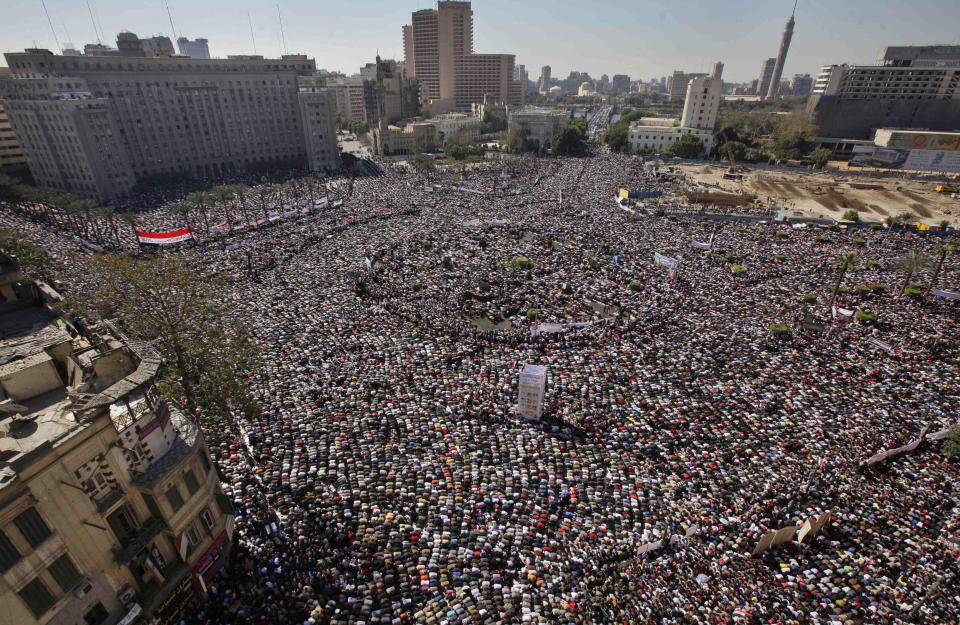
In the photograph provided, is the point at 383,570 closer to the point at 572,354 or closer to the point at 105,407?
the point at 105,407

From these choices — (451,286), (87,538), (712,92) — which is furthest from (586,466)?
(712,92)

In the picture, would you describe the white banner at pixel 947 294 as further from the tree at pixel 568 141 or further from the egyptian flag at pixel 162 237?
the tree at pixel 568 141

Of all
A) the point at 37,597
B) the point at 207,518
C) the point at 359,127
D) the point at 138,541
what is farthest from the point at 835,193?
the point at 359,127

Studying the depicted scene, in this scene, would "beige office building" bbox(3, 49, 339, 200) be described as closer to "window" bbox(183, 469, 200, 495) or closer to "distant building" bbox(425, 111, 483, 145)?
"distant building" bbox(425, 111, 483, 145)

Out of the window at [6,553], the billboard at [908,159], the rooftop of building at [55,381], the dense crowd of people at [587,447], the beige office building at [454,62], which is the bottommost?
the dense crowd of people at [587,447]

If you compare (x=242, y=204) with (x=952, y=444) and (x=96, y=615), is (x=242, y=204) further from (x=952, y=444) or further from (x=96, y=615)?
(x=952, y=444)

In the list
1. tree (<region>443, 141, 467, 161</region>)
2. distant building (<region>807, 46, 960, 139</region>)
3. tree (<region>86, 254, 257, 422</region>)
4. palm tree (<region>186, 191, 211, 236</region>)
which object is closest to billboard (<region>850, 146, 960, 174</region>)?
distant building (<region>807, 46, 960, 139</region>)

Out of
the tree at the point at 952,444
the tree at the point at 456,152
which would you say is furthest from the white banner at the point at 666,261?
the tree at the point at 456,152

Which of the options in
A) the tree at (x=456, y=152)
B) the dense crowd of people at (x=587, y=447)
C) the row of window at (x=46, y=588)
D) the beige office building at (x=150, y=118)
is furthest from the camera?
the tree at (x=456, y=152)
